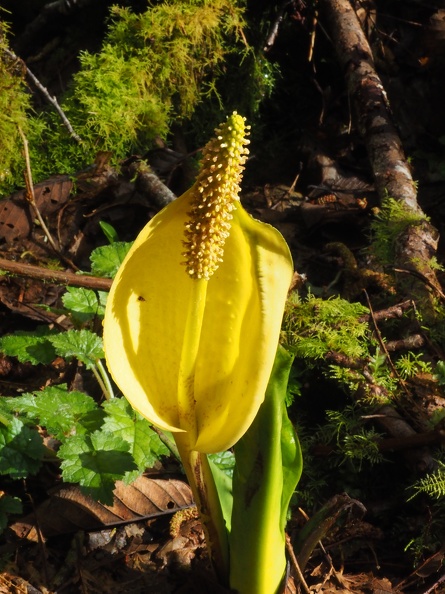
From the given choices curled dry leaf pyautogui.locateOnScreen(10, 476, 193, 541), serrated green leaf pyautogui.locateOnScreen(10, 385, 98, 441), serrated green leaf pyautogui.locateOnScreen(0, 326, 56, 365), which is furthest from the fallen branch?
curled dry leaf pyautogui.locateOnScreen(10, 476, 193, 541)

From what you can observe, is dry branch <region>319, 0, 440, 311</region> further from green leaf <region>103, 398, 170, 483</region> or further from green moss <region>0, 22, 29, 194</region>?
green moss <region>0, 22, 29, 194</region>

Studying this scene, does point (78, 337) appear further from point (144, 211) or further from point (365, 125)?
point (365, 125)

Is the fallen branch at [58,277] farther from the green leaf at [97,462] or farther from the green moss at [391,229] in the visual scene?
the green moss at [391,229]

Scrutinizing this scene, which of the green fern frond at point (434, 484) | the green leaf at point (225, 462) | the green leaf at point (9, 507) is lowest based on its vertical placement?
the green leaf at point (9, 507)

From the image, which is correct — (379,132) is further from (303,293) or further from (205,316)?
(205,316)

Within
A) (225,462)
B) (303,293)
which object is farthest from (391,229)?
(225,462)

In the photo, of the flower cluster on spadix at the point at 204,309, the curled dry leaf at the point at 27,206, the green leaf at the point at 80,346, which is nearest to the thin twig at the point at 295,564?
the flower cluster on spadix at the point at 204,309

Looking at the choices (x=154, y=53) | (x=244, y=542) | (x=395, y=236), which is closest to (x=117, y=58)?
(x=154, y=53)
